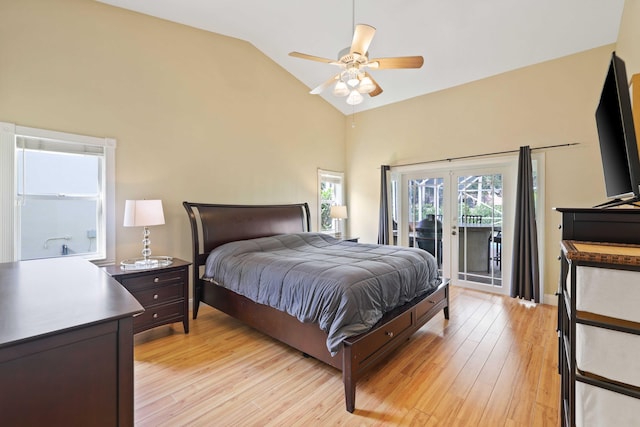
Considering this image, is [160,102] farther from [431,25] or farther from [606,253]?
[606,253]

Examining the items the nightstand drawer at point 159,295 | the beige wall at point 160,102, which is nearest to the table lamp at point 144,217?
the nightstand drawer at point 159,295

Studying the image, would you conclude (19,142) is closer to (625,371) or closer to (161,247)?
(161,247)

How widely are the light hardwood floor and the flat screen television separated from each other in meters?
1.49

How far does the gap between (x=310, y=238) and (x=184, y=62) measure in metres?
2.81

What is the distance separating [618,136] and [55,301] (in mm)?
2582

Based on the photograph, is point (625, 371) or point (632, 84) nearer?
point (625, 371)

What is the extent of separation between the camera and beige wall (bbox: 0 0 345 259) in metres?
2.65

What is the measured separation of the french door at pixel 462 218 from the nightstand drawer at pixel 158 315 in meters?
3.88

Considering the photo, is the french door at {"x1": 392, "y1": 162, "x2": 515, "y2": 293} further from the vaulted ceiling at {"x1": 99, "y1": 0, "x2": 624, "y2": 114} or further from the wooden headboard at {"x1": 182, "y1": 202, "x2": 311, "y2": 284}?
the wooden headboard at {"x1": 182, "y1": 202, "x2": 311, "y2": 284}

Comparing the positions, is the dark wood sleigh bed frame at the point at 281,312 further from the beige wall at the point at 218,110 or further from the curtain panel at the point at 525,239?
the curtain panel at the point at 525,239

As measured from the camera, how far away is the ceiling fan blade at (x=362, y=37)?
7.39ft

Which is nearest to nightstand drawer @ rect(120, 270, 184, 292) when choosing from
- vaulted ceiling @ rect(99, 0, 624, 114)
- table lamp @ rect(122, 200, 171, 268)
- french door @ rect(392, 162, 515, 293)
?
table lamp @ rect(122, 200, 171, 268)

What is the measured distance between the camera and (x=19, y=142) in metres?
2.60

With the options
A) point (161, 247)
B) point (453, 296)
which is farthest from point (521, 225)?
point (161, 247)
